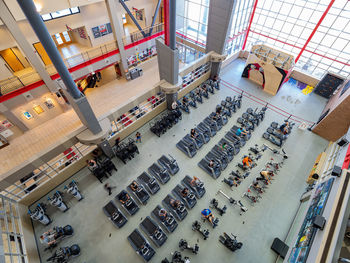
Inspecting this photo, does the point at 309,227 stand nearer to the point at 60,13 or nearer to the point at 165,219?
the point at 165,219

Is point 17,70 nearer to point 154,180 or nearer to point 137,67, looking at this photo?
point 137,67

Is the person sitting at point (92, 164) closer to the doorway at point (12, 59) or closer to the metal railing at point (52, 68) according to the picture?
the metal railing at point (52, 68)

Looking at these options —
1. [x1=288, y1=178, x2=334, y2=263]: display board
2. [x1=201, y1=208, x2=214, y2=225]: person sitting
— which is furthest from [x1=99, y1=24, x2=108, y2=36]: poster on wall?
[x1=288, y1=178, x2=334, y2=263]: display board

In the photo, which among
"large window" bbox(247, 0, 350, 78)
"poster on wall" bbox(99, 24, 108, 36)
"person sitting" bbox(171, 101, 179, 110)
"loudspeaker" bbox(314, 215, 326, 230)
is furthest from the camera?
"large window" bbox(247, 0, 350, 78)

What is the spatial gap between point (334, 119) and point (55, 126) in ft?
57.3

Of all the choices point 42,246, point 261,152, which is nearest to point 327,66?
point 261,152

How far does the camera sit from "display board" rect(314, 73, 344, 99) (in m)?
12.9

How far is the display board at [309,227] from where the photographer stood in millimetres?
5773

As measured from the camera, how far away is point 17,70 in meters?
10.8

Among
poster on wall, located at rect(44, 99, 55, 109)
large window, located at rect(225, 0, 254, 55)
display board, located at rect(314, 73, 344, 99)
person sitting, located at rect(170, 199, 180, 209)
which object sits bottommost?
person sitting, located at rect(170, 199, 180, 209)

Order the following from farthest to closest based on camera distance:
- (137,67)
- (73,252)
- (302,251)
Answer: (137,67) → (73,252) → (302,251)

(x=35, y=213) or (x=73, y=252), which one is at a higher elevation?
(x=35, y=213)

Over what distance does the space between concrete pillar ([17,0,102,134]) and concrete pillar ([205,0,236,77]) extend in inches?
372

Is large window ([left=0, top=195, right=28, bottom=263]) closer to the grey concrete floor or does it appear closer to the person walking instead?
the grey concrete floor
